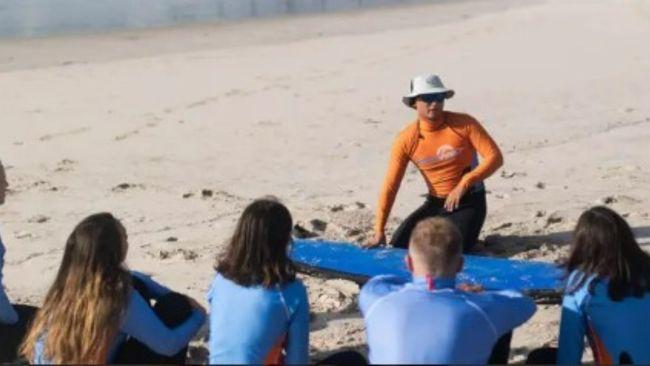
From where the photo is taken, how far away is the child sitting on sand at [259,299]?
4961 mm

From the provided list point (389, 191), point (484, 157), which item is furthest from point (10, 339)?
point (484, 157)

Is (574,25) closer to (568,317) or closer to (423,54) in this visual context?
(423,54)

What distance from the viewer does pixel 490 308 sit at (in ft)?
15.4

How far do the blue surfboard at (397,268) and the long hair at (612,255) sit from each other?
1.67 meters

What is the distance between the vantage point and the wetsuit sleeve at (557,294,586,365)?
17.0ft

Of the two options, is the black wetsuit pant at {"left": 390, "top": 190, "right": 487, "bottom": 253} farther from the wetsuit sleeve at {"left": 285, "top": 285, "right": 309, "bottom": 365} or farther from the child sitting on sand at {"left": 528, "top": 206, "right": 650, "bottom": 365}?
the wetsuit sleeve at {"left": 285, "top": 285, "right": 309, "bottom": 365}

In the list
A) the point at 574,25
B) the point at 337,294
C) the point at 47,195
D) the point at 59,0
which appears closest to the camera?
the point at 337,294

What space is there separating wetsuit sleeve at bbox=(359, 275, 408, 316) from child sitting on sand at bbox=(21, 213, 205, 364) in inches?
37.8

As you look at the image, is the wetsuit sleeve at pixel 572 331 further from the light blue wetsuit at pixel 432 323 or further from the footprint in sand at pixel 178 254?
the footprint in sand at pixel 178 254

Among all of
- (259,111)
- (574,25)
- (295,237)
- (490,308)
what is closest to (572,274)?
(490,308)

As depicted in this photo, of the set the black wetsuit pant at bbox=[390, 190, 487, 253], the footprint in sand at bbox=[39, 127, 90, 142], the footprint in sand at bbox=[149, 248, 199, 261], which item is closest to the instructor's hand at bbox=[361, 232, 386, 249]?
the black wetsuit pant at bbox=[390, 190, 487, 253]

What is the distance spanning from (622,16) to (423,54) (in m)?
5.42

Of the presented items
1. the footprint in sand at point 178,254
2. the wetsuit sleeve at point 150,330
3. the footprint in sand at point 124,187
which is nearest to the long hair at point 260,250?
the wetsuit sleeve at point 150,330

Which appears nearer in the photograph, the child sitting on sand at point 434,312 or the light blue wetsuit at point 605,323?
the child sitting on sand at point 434,312
